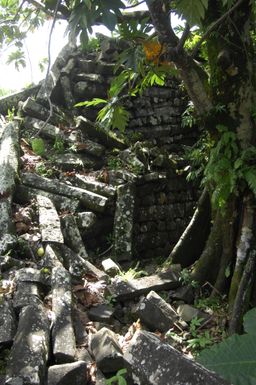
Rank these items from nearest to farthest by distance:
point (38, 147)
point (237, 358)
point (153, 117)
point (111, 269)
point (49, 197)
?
point (237, 358) → point (111, 269) → point (49, 197) → point (38, 147) → point (153, 117)

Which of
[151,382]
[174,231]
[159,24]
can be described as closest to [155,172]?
[174,231]

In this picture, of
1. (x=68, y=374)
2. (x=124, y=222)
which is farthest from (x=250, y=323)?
(x=124, y=222)

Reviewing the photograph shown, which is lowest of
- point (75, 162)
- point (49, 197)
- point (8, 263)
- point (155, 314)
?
point (155, 314)

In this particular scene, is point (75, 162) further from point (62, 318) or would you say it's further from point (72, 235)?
point (62, 318)

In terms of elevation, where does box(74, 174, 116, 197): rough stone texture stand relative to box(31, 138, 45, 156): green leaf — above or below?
below

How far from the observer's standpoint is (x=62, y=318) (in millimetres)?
4469

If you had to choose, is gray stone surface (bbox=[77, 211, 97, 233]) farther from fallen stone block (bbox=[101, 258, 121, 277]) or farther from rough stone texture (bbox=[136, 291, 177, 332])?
Answer: rough stone texture (bbox=[136, 291, 177, 332])

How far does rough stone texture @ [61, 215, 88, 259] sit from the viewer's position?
251 inches

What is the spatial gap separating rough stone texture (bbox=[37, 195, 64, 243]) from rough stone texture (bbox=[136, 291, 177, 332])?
1698 mm

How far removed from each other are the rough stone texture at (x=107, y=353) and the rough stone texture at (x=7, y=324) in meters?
0.84

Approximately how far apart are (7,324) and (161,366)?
6.41 feet

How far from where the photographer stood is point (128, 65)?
3.71 metres

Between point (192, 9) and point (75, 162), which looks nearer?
point (192, 9)

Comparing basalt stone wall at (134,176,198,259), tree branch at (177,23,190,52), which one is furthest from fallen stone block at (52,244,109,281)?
tree branch at (177,23,190,52)
